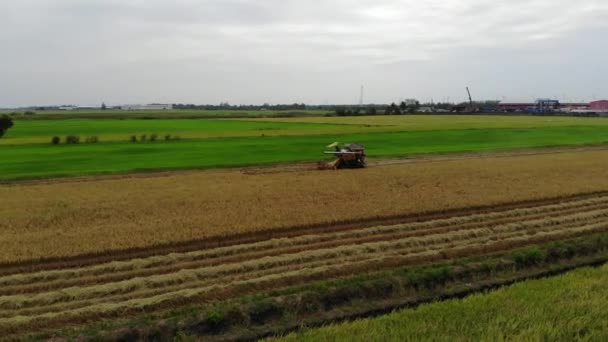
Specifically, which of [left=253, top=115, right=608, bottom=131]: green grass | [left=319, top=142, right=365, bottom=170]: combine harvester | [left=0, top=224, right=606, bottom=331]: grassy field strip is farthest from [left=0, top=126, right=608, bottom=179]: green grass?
[left=0, top=224, right=606, bottom=331]: grassy field strip

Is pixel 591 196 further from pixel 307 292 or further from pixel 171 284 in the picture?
pixel 171 284

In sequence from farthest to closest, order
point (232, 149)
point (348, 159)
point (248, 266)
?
point (232, 149) < point (348, 159) < point (248, 266)

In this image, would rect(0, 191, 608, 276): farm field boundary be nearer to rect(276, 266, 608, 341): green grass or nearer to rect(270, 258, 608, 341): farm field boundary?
rect(270, 258, 608, 341): farm field boundary

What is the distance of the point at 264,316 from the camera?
8.58 m

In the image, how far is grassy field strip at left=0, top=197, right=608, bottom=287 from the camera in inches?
416

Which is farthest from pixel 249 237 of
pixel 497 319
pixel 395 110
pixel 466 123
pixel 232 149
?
pixel 395 110

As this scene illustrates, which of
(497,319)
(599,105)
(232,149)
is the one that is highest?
(599,105)

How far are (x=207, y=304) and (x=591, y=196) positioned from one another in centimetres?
1563

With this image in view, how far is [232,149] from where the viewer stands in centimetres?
4069

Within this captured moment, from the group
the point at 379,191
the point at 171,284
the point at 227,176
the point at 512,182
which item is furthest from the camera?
the point at 227,176

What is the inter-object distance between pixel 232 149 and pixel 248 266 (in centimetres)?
3020

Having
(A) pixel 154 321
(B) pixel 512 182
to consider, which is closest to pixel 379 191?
(B) pixel 512 182

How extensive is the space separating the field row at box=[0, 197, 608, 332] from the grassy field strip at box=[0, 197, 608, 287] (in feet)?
0.07

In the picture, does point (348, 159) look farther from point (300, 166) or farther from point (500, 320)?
point (500, 320)
